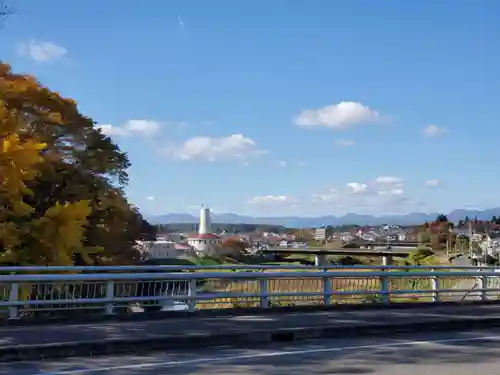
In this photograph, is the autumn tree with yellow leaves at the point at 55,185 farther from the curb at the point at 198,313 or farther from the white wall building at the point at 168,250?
the white wall building at the point at 168,250

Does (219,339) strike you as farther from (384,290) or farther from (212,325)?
(384,290)

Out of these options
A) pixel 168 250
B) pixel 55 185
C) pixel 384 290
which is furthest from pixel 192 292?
pixel 168 250

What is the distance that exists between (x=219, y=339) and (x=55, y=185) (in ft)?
64.2

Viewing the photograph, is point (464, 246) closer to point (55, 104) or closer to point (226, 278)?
point (55, 104)

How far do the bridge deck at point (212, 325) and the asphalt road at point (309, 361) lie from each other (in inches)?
33.0

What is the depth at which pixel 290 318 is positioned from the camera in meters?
13.4

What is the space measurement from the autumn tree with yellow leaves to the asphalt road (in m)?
15.0

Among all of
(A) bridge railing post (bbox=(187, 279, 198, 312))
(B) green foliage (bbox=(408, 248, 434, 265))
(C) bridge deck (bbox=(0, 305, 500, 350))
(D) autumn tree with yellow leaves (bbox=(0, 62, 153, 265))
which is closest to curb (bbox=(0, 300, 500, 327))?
(A) bridge railing post (bbox=(187, 279, 198, 312))

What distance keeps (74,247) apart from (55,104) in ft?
23.1

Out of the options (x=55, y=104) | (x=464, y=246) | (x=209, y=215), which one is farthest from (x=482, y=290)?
(x=464, y=246)

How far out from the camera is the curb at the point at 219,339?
9445mm

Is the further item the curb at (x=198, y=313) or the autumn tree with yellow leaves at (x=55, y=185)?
the autumn tree with yellow leaves at (x=55, y=185)

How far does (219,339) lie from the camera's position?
10.9 metres

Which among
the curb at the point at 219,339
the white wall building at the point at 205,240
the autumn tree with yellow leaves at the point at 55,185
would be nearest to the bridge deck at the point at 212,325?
the curb at the point at 219,339
